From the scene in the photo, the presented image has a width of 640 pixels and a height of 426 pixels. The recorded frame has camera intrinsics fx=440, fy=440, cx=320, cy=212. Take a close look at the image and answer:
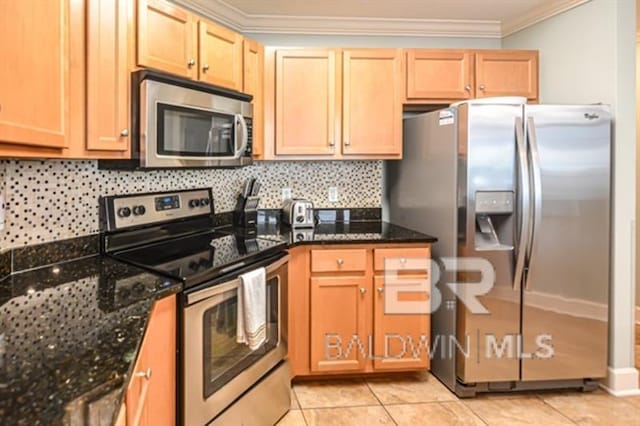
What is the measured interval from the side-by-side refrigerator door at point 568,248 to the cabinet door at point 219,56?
1.68m

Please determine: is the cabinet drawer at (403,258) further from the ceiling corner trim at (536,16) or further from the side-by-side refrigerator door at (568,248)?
the ceiling corner trim at (536,16)

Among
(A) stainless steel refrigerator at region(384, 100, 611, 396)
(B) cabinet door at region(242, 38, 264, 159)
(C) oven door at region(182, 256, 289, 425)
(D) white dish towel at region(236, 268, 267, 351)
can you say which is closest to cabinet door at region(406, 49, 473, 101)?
(A) stainless steel refrigerator at region(384, 100, 611, 396)

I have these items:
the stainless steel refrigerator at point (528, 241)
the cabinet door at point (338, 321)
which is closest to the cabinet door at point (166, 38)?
the cabinet door at point (338, 321)

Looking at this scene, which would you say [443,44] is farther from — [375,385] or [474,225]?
[375,385]

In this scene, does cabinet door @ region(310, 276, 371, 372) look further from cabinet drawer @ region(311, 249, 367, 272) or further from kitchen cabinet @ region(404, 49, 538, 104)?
kitchen cabinet @ region(404, 49, 538, 104)

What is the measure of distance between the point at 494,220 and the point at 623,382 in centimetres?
124

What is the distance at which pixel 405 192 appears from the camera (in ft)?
10.4

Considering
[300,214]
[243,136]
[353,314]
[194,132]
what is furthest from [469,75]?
[194,132]

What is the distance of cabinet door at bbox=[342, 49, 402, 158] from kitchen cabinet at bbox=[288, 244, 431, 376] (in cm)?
75

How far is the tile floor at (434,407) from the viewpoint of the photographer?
2348mm

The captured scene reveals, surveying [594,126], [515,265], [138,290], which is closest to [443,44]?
[594,126]

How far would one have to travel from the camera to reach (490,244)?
2.55 m

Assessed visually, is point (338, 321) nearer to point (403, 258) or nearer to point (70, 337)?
point (403, 258)

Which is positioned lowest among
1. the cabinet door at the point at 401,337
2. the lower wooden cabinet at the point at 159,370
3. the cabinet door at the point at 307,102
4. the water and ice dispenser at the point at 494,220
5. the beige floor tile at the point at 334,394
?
the beige floor tile at the point at 334,394
